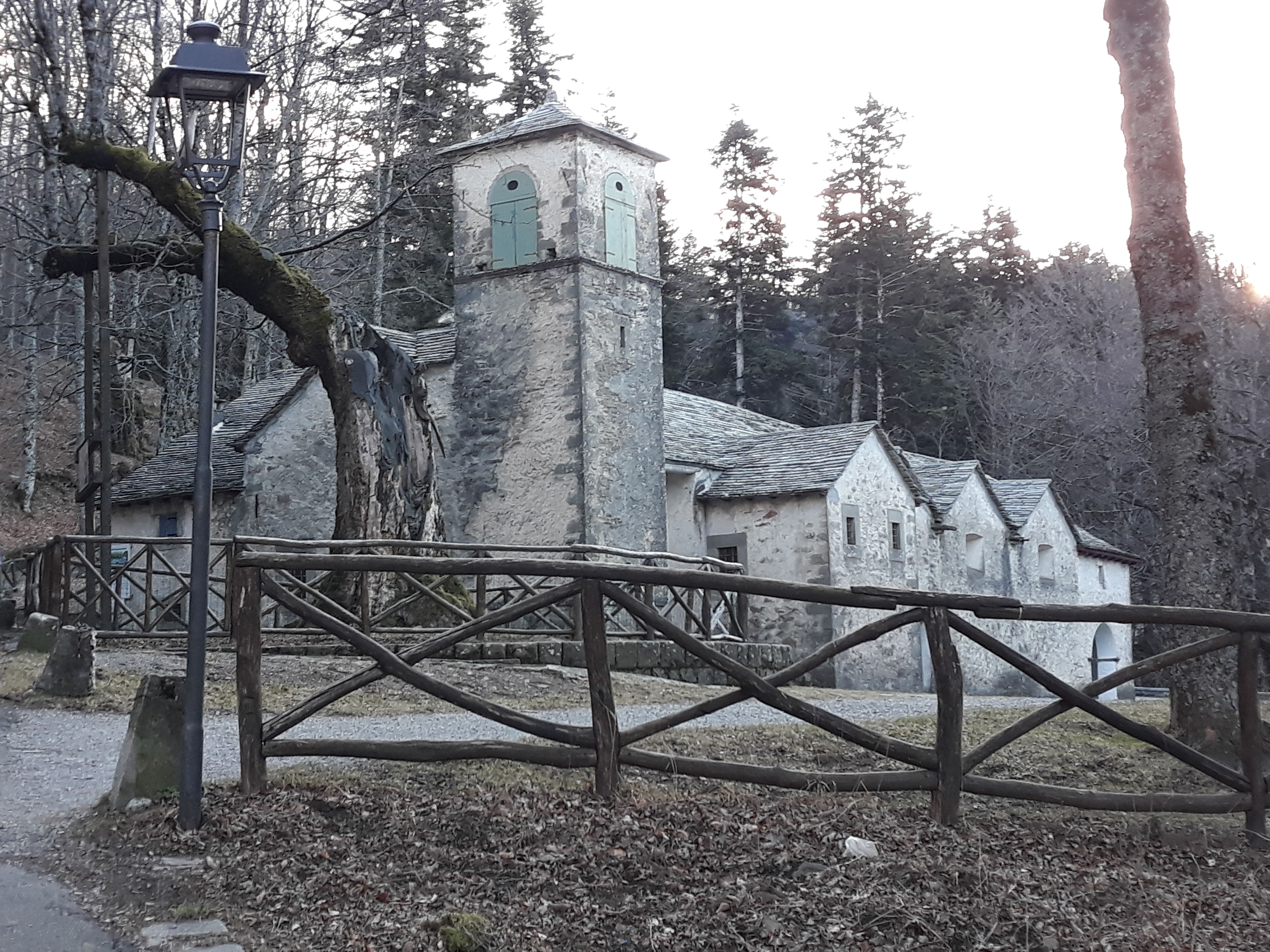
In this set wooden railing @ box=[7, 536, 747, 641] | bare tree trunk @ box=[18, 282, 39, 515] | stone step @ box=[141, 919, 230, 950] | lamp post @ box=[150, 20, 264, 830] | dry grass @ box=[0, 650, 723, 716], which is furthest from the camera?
bare tree trunk @ box=[18, 282, 39, 515]

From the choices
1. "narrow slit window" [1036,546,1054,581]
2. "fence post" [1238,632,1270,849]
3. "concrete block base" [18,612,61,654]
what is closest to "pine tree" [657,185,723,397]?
"narrow slit window" [1036,546,1054,581]

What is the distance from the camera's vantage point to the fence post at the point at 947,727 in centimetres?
597

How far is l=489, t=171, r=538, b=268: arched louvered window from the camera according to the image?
73.4ft

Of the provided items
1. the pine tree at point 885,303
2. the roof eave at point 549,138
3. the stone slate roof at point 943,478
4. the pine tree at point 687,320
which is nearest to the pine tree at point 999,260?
the pine tree at point 885,303

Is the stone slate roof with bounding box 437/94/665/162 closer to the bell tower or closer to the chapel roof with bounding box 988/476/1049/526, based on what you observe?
the bell tower

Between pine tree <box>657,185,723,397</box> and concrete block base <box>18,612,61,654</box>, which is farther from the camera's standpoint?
pine tree <box>657,185,723,397</box>

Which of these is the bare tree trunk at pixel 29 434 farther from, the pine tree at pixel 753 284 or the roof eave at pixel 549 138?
the pine tree at pixel 753 284

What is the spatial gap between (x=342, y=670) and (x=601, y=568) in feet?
24.8

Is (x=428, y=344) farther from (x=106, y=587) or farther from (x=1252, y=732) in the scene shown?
(x=1252, y=732)

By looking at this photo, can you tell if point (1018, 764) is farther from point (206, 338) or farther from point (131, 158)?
point (131, 158)

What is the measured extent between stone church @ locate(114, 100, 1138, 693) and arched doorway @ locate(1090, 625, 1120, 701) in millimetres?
6735

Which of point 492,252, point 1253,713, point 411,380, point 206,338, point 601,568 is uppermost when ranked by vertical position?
point 492,252

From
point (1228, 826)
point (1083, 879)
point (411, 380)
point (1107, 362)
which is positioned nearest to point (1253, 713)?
point (1228, 826)

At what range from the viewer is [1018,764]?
25.3 ft
